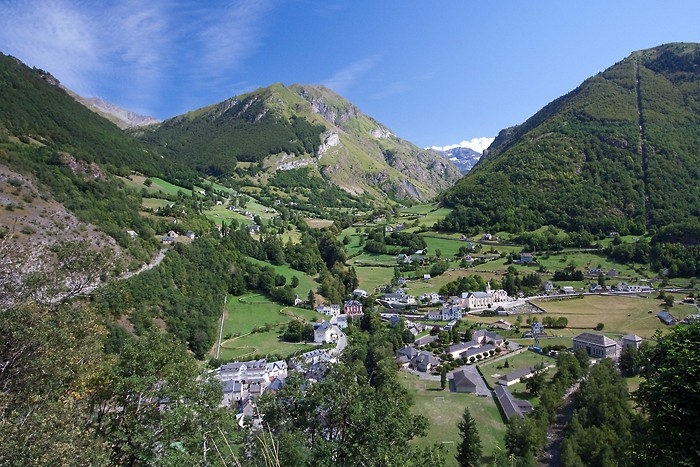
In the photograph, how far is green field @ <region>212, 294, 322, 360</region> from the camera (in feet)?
161

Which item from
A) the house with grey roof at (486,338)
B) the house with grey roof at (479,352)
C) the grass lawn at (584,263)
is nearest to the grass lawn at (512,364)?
the house with grey roof at (479,352)

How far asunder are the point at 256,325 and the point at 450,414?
1159 inches

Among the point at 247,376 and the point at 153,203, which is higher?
the point at 153,203

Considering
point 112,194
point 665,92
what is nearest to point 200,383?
point 112,194

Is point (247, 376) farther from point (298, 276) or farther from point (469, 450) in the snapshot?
point (298, 276)

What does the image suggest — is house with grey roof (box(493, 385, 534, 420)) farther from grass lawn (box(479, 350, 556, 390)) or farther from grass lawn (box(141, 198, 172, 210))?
grass lawn (box(141, 198, 172, 210))

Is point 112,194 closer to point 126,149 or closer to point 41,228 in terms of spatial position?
point 41,228

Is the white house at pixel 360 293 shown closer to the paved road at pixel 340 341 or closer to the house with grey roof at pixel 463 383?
the paved road at pixel 340 341

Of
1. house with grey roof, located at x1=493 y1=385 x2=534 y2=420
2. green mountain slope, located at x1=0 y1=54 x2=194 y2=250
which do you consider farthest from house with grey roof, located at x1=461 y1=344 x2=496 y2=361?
green mountain slope, located at x1=0 y1=54 x2=194 y2=250

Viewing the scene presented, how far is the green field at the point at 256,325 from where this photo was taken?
1928 inches

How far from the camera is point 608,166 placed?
116 m

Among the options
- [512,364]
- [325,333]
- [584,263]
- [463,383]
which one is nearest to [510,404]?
[463,383]

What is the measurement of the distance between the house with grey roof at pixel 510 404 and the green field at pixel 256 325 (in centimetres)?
2229

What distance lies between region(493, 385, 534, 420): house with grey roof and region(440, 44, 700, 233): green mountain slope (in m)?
73.6
